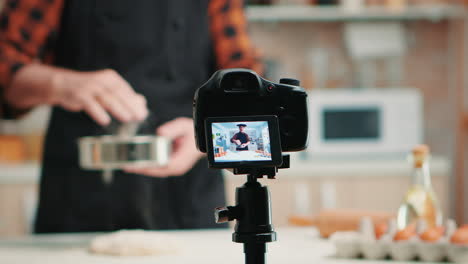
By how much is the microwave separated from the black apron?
1.37 metres

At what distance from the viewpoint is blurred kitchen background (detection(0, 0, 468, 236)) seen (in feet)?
8.90

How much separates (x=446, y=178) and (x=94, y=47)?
178 cm

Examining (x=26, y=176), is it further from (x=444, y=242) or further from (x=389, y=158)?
(x=444, y=242)

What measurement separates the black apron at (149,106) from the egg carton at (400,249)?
62 cm

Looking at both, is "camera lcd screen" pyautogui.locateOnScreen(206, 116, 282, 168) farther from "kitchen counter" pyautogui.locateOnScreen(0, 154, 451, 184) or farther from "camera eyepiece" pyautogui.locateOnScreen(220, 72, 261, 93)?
"kitchen counter" pyautogui.locateOnScreen(0, 154, 451, 184)

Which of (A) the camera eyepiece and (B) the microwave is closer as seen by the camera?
(A) the camera eyepiece

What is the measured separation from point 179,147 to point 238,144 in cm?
77

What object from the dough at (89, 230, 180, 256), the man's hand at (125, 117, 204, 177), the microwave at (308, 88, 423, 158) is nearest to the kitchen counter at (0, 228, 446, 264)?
the dough at (89, 230, 180, 256)

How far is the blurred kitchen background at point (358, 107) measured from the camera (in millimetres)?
2713

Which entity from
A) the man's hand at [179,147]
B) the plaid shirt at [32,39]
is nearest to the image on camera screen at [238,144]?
the man's hand at [179,147]

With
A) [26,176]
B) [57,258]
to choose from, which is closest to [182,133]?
[57,258]

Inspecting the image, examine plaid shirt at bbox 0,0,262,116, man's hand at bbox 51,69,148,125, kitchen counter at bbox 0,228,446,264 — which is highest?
plaid shirt at bbox 0,0,262,116

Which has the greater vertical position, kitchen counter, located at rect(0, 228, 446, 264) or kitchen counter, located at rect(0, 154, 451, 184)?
kitchen counter, located at rect(0, 154, 451, 184)

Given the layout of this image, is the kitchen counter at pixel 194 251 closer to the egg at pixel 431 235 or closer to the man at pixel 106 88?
the egg at pixel 431 235
